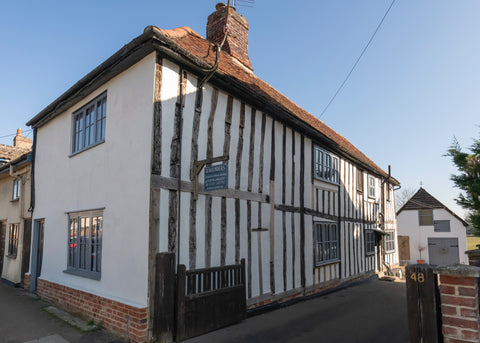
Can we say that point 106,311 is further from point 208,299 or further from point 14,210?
point 14,210

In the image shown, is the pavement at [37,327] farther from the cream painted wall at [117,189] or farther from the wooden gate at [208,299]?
the wooden gate at [208,299]

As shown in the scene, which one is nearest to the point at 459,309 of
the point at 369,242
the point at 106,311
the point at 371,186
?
the point at 106,311

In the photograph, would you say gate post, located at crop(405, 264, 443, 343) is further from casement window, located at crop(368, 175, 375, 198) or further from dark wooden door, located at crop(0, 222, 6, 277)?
dark wooden door, located at crop(0, 222, 6, 277)

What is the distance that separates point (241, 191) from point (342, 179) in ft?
19.3

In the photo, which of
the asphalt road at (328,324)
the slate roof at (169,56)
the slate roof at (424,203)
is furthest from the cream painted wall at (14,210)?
the slate roof at (424,203)

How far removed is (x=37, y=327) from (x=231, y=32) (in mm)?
8866

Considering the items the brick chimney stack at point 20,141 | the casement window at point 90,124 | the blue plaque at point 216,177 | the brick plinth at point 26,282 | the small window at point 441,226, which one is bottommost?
the brick plinth at point 26,282

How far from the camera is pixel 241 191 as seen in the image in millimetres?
7000

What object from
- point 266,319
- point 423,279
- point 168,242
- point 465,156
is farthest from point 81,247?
point 465,156

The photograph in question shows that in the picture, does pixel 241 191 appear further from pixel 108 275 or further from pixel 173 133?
pixel 108 275

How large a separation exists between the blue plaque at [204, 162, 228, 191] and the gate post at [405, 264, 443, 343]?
3213mm

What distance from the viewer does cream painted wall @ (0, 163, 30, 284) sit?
987cm

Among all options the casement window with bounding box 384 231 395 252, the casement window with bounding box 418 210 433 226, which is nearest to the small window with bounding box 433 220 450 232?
the casement window with bounding box 418 210 433 226

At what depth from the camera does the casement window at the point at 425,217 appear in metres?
25.4
